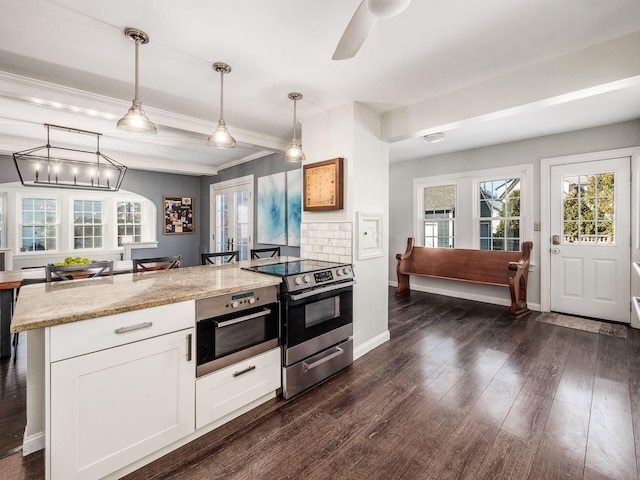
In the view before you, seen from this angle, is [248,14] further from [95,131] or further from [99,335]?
[95,131]

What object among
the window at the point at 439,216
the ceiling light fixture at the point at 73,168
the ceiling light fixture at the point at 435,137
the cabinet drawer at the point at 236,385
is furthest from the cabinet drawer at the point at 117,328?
the window at the point at 439,216

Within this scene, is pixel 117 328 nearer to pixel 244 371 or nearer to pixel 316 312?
pixel 244 371

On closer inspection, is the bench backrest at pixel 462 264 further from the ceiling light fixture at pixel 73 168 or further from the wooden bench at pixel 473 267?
the ceiling light fixture at pixel 73 168

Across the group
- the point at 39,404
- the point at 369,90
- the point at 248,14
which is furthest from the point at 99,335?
the point at 369,90

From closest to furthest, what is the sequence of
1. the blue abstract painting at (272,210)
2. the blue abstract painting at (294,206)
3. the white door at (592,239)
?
the white door at (592,239), the blue abstract painting at (294,206), the blue abstract painting at (272,210)

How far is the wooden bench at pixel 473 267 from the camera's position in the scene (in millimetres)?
4119

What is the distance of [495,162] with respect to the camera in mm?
4637

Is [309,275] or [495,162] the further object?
[495,162]

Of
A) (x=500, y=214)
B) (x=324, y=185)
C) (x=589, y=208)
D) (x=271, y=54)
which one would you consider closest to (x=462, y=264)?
(x=500, y=214)

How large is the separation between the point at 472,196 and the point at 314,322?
150 inches

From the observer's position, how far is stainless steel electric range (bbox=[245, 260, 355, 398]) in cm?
218

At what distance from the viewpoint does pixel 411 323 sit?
151 inches

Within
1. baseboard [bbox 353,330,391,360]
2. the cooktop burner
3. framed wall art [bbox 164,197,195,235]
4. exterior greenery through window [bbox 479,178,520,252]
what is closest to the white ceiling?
exterior greenery through window [bbox 479,178,520,252]

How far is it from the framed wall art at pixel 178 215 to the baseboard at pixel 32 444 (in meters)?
5.03
